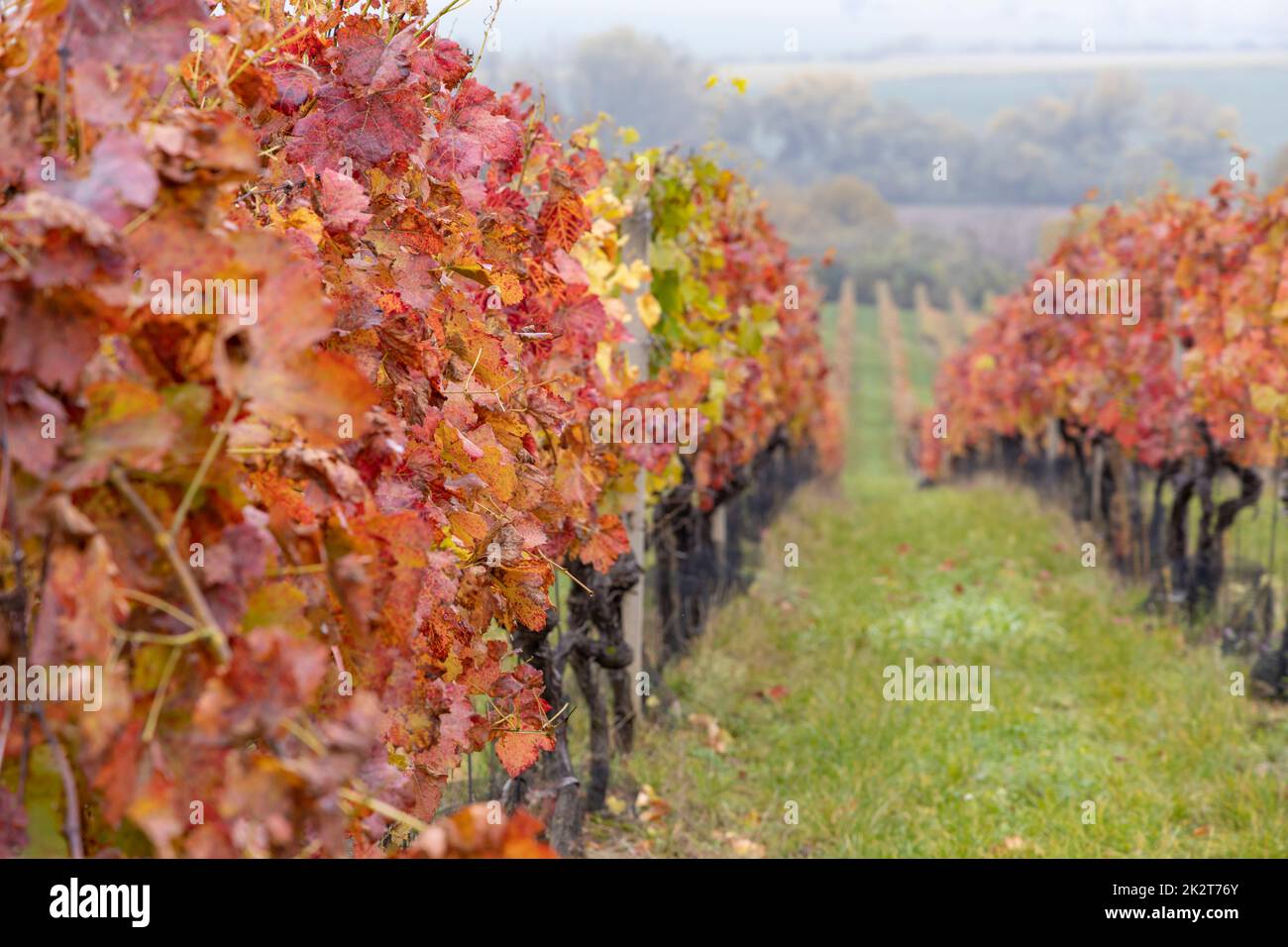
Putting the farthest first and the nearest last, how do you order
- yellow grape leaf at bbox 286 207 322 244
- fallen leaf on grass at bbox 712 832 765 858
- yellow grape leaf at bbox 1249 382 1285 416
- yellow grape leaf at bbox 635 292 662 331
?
yellow grape leaf at bbox 1249 382 1285 416 < yellow grape leaf at bbox 635 292 662 331 < fallen leaf on grass at bbox 712 832 765 858 < yellow grape leaf at bbox 286 207 322 244

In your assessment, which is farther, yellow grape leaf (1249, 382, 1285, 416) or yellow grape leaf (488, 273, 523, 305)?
yellow grape leaf (1249, 382, 1285, 416)

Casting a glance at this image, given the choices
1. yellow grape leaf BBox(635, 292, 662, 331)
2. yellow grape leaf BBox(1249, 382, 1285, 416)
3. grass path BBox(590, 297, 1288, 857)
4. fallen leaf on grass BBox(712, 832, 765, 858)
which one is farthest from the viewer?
yellow grape leaf BBox(1249, 382, 1285, 416)

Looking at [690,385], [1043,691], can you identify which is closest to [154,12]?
[690,385]

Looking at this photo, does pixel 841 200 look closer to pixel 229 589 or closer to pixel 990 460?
pixel 990 460

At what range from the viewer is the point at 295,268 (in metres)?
1.11

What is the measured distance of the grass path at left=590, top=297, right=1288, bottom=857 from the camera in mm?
5051

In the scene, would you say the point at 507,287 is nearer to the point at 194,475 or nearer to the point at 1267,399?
the point at 194,475

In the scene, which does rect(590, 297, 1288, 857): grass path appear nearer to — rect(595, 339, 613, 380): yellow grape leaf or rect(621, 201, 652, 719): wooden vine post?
rect(621, 201, 652, 719): wooden vine post

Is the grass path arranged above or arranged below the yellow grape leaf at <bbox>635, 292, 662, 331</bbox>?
below

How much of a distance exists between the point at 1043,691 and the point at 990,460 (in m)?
22.8

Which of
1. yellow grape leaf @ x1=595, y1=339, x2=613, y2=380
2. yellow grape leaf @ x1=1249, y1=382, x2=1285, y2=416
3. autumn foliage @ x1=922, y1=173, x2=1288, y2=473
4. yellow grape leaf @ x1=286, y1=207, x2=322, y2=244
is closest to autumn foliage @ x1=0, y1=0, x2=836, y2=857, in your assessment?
yellow grape leaf @ x1=286, y1=207, x2=322, y2=244

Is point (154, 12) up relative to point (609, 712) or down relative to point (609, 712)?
up

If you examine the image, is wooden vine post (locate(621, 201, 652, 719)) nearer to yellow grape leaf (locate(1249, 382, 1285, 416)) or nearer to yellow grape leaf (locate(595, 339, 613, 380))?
yellow grape leaf (locate(595, 339, 613, 380))

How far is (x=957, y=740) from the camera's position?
249 inches
